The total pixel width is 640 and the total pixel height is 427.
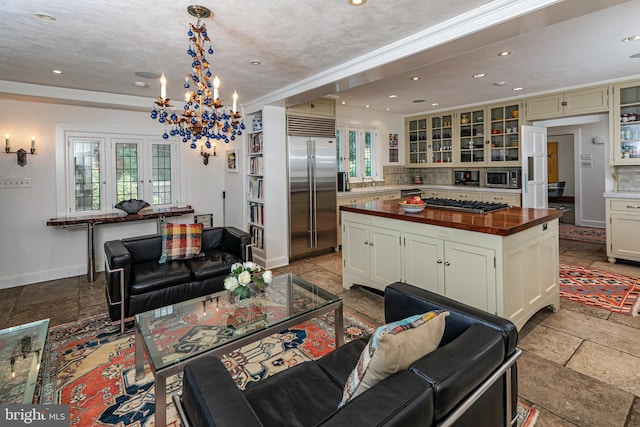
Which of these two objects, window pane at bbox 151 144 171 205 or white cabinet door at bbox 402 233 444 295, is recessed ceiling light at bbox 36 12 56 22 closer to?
window pane at bbox 151 144 171 205

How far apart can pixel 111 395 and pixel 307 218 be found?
11.5 ft

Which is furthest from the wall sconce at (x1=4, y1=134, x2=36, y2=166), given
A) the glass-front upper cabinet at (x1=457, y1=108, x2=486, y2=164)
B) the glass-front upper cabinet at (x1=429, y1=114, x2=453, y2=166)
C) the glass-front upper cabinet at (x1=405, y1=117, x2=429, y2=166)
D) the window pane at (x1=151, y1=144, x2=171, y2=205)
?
the glass-front upper cabinet at (x1=457, y1=108, x2=486, y2=164)

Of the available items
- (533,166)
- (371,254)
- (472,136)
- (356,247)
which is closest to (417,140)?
(472,136)

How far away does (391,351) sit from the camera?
1117mm

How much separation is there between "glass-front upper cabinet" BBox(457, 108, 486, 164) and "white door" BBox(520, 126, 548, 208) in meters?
0.97

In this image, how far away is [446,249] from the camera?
2.83 meters

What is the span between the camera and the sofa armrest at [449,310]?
1473 mm

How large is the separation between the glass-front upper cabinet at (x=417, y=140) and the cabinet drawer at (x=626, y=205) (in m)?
3.27

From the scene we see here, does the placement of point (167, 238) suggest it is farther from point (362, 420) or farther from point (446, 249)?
point (362, 420)

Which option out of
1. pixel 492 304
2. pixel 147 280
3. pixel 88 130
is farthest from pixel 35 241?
pixel 492 304

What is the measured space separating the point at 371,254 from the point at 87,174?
4115 mm

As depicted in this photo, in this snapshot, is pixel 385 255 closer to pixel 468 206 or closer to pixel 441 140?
pixel 468 206

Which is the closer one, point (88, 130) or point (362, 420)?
point (362, 420)

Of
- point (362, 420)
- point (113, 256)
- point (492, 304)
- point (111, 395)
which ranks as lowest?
point (111, 395)
